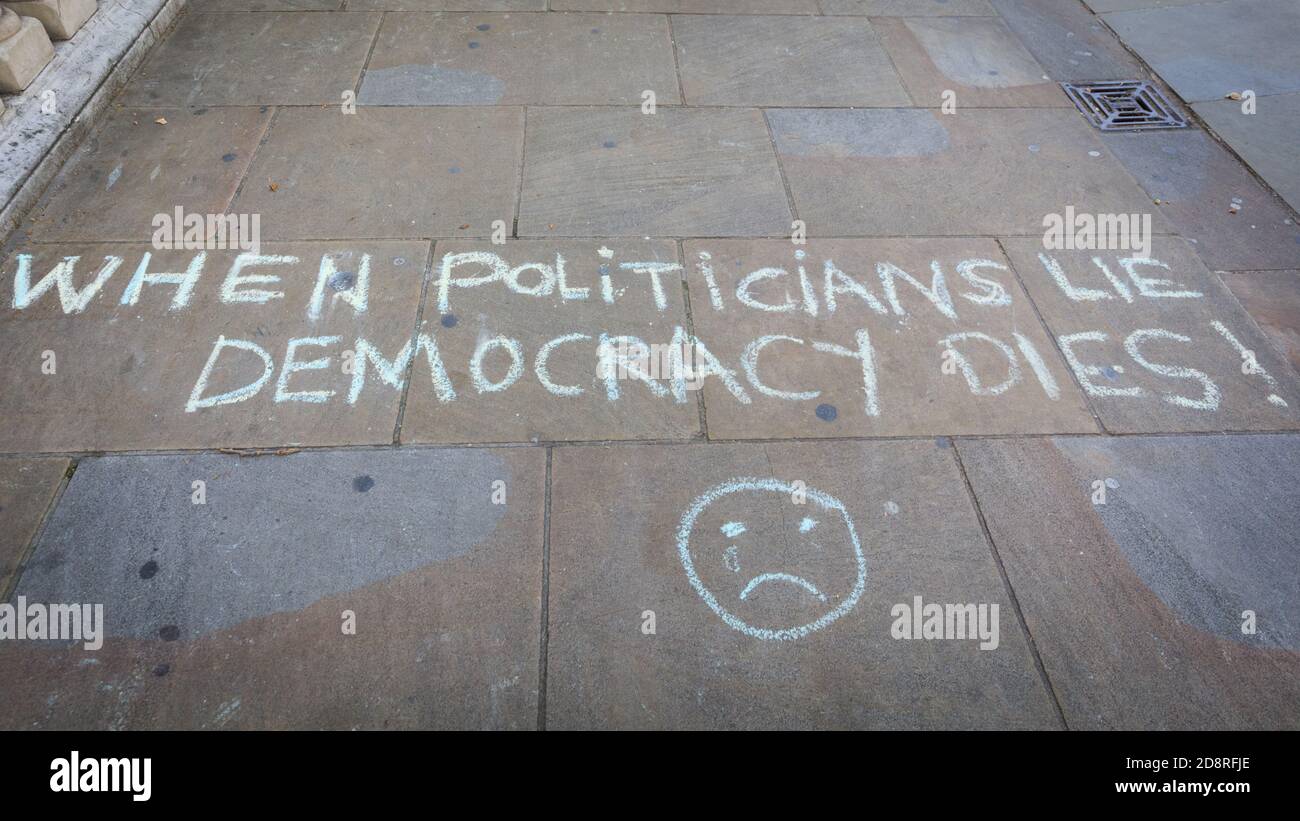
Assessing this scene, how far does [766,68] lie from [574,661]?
5.07 meters

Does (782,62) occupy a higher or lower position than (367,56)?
lower

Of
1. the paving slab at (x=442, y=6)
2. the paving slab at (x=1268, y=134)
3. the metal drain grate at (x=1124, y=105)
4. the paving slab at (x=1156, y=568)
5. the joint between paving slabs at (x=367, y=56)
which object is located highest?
the paving slab at (x=442, y=6)

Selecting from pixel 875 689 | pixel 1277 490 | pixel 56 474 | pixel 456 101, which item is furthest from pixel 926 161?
pixel 56 474

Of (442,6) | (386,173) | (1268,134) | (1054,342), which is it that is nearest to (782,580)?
(1054,342)

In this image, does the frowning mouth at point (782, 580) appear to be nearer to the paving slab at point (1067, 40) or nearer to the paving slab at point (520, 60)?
the paving slab at point (520, 60)

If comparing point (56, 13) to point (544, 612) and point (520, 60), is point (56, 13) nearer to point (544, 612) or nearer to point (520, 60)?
point (520, 60)

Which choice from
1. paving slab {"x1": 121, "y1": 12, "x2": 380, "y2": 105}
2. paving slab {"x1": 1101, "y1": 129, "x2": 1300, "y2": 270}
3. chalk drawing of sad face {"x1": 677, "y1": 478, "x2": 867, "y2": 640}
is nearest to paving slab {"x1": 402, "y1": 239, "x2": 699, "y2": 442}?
chalk drawing of sad face {"x1": 677, "y1": 478, "x2": 867, "y2": 640}

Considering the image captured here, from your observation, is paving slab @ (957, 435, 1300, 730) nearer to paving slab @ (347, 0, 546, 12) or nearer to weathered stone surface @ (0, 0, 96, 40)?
paving slab @ (347, 0, 546, 12)

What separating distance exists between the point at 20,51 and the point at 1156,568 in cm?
709

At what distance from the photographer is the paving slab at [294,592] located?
2809 millimetres

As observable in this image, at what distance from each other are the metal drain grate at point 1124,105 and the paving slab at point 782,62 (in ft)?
4.65

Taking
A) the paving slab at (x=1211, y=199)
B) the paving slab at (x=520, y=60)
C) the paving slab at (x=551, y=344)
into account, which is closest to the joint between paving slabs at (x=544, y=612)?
the paving slab at (x=551, y=344)

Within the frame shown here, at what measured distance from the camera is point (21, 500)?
3.35 metres
